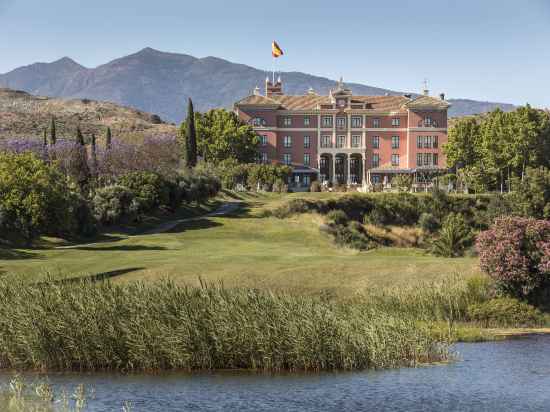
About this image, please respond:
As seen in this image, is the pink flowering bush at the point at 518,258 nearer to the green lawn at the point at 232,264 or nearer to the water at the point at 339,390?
the green lawn at the point at 232,264

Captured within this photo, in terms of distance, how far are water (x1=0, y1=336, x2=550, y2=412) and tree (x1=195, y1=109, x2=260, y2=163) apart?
10616cm

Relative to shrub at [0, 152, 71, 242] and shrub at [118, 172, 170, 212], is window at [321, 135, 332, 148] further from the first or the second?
shrub at [0, 152, 71, 242]

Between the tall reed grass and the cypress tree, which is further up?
the cypress tree

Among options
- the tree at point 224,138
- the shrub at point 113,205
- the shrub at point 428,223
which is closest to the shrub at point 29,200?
the shrub at point 113,205

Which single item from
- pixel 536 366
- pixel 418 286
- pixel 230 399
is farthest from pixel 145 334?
pixel 418 286

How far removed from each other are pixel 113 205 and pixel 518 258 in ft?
147

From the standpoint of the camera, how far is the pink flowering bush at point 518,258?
4019 centimetres

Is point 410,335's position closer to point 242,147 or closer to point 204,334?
point 204,334

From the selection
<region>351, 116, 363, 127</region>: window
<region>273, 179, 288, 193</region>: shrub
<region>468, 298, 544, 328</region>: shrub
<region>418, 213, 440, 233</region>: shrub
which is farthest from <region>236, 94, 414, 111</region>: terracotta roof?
<region>468, 298, 544, 328</region>: shrub

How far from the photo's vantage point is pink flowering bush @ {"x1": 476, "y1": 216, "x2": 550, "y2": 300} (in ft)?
132

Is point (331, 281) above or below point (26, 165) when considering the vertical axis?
below

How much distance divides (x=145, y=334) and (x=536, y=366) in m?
12.2

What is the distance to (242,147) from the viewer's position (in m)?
138

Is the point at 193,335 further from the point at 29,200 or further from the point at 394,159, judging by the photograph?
the point at 394,159
